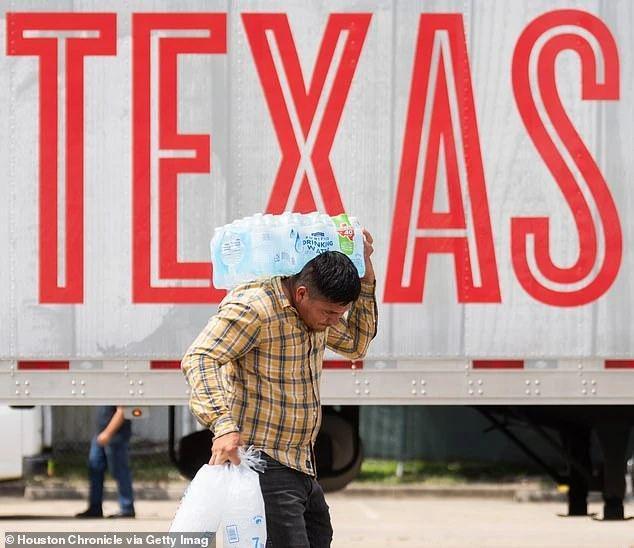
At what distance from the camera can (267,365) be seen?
4199 millimetres

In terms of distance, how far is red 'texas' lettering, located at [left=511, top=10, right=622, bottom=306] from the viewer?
686 cm

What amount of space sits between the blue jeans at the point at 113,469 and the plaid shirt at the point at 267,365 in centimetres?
527

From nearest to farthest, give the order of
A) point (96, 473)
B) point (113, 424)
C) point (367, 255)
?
1. point (367, 255)
2. point (113, 424)
3. point (96, 473)

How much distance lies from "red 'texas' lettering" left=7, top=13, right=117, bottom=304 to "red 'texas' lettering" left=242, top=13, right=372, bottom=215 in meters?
0.90

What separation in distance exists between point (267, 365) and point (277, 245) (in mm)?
451

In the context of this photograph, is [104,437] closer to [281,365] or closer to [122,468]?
[122,468]

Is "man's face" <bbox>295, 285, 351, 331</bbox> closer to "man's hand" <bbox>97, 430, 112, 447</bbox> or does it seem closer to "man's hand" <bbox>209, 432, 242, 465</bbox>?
"man's hand" <bbox>209, 432, 242, 465</bbox>

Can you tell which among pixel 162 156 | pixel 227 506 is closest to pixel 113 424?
pixel 162 156

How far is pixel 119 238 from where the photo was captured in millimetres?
6809

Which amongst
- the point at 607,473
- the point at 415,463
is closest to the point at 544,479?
the point at 415,463

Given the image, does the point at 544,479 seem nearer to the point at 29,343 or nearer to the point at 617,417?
the point at 617,417

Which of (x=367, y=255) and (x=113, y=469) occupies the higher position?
(x=367, y=255)

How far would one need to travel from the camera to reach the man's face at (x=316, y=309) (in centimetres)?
420

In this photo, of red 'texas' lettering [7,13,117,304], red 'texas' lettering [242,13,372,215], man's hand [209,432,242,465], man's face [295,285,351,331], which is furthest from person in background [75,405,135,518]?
man's hand [209,432,242,465]
